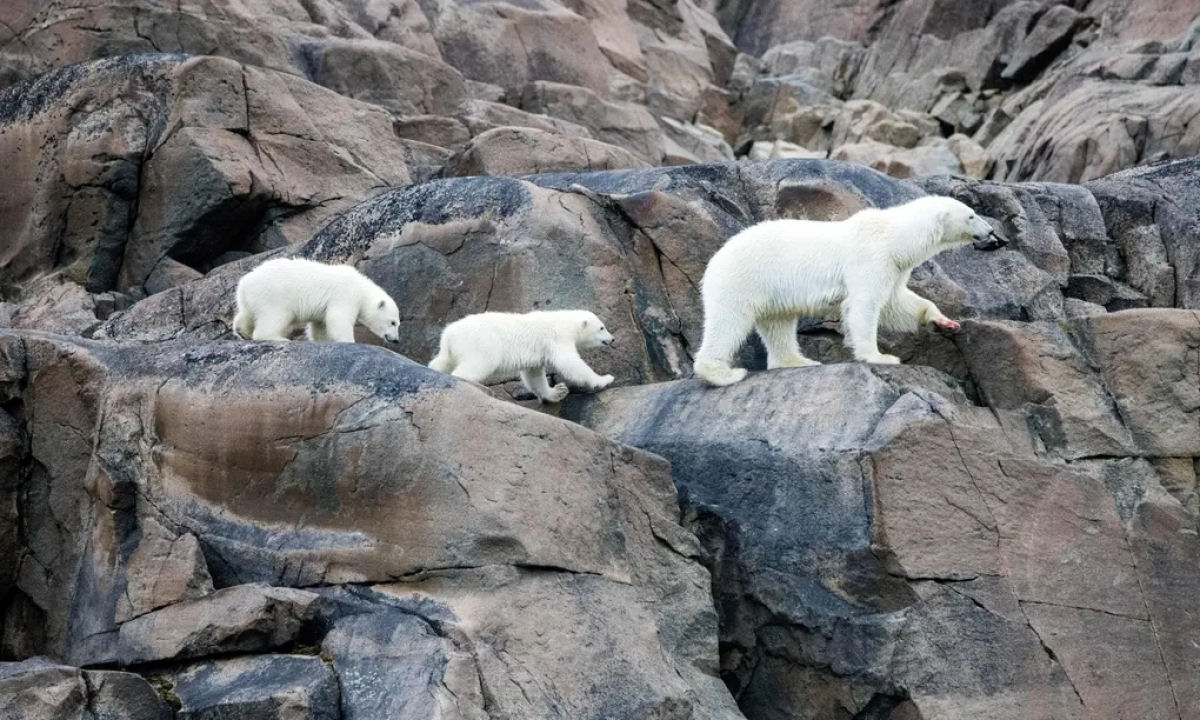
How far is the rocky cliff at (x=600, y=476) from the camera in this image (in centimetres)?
977

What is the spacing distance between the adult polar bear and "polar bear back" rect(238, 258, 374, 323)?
11.3ft

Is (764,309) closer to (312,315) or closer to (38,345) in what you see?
(312,315)

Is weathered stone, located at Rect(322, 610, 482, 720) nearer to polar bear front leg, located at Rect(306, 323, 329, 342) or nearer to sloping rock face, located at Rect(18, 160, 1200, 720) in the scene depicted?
sloping rock face, located at Rect(18, 160, 1200, 720)

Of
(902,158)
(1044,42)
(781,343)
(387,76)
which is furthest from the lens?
(1044,42)

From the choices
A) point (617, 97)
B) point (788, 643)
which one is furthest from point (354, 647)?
point (617, 97)

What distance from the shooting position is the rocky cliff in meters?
9.77

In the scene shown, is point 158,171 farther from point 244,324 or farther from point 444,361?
point 444,361

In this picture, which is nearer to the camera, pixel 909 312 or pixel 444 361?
pixel 909 312

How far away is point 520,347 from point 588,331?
0.69m

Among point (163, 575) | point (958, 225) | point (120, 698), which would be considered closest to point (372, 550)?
point (163, 575)

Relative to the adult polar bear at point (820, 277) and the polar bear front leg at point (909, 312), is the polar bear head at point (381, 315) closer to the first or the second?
the adult polar bear at point (820, 277)

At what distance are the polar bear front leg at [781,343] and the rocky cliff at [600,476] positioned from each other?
86cm

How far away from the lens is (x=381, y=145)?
21.3 m

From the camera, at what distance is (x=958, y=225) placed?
12.9 meters
